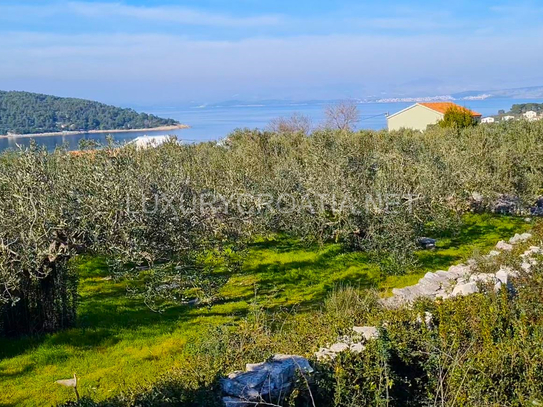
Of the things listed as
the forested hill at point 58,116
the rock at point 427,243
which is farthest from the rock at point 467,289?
the forested hill at point 58,116

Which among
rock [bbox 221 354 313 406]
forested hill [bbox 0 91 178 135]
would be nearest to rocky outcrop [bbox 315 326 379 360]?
rock [bbox 221 354 313 406]

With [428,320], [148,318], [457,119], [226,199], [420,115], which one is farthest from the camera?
[420,115]

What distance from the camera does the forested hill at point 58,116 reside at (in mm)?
52234

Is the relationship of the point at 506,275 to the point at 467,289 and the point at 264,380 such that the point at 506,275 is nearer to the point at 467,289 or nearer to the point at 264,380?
the point at 467,289

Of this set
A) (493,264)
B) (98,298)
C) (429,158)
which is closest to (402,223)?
(493,264)

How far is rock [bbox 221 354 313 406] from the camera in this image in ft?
20.0

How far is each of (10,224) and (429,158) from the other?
1537cm

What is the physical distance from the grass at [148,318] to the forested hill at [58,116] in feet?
111

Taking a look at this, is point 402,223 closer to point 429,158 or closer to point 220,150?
point 429,158

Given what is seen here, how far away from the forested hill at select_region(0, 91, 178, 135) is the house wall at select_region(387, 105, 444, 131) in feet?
125

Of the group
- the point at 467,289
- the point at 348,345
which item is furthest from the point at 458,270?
the point at 348,345

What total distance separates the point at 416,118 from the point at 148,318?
5146 cm

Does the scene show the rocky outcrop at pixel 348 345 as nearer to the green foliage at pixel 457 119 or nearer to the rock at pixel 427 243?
the rock at pixel 427 243

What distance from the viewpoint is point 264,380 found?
6.33 metres
